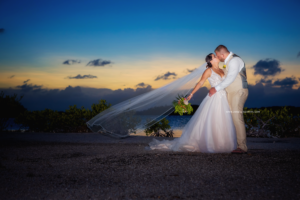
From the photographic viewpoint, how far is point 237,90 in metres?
5.89

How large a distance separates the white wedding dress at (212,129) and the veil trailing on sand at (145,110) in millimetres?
857

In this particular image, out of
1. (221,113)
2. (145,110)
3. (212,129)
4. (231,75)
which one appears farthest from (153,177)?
(145,110)

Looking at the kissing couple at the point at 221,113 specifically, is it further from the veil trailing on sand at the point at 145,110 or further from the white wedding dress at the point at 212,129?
the veil trailing on sand at the point at 145,110

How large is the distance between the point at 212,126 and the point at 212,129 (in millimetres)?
78

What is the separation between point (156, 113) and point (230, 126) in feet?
7.09

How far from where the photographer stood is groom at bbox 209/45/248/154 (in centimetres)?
570

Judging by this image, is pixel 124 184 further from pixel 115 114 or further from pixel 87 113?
pixel 87 113

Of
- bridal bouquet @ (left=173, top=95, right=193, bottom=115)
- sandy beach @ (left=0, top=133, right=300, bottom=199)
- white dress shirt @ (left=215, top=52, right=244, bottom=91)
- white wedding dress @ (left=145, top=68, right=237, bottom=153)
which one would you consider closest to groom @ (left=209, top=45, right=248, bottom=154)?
white dress shirt @ (left=215, top=52, right=244, bottom=91)

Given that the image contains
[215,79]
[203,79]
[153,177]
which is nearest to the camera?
[153,177]

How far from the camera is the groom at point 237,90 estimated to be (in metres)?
5.70

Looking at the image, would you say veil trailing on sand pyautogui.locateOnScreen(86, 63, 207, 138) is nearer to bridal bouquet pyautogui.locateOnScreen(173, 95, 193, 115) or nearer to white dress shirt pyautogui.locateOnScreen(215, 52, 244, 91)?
bridal bouquet pyautogui.locateOnScreen(173, 95, 193, 115)

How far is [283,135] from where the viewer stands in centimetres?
1109

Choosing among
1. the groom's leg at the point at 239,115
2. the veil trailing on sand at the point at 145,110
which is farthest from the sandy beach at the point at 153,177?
the veil trailing on sand at the point at 145,110

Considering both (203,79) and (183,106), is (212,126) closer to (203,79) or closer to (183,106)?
(183,106)
